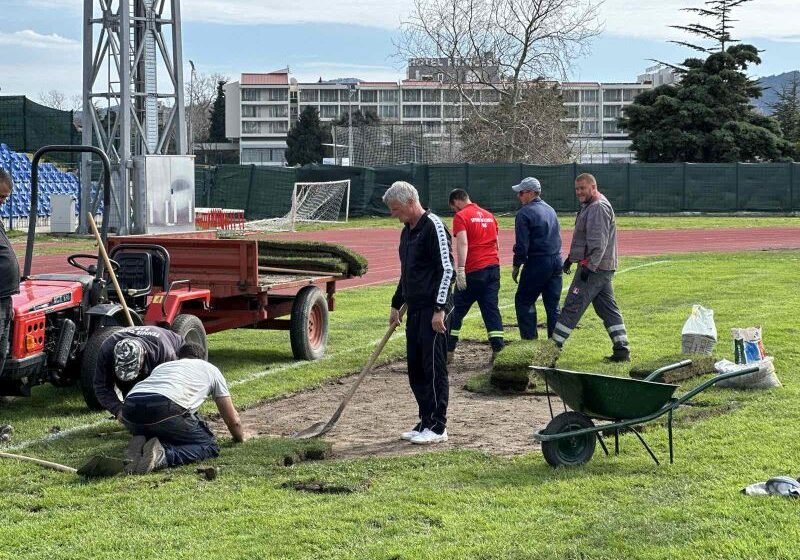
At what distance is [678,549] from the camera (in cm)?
543

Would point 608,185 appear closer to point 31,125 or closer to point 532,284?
point 31,125

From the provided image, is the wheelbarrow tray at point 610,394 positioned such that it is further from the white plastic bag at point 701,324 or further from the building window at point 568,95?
the building window at point 568,95

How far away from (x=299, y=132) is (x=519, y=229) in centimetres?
9423

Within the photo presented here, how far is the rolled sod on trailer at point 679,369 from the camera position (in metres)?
10.1

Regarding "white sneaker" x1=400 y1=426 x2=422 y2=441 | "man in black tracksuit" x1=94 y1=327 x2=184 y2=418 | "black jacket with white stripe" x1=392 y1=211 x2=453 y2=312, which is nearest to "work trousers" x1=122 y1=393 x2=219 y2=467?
"man in black tracksuit" x1=94 y1=327 x2=184 y2=418

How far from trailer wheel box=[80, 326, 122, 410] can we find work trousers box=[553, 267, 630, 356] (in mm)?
4547

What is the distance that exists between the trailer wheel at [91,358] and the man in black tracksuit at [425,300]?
2.42m

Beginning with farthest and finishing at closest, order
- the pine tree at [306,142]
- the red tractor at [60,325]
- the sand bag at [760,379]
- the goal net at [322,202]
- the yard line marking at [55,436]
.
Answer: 1. the pine tree at [306,142]
2. the goal net at [322,202]
3. the sand bag at [760,379]
4. the red tractor at [60,325]
5. the yard line marking at [55,436]

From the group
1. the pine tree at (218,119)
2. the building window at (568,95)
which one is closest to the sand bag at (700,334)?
the building window at (568,95)

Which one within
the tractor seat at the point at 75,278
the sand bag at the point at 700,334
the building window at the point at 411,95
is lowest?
the sand bag at the point at 700,334

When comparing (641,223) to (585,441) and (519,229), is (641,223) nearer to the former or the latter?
(519,229)

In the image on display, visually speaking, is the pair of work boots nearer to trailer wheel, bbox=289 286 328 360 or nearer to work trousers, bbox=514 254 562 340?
trailer wheel, bbox=289 286 328 360

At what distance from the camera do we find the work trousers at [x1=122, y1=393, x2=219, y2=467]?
747 centimetres

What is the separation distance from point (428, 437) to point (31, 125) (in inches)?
1555
